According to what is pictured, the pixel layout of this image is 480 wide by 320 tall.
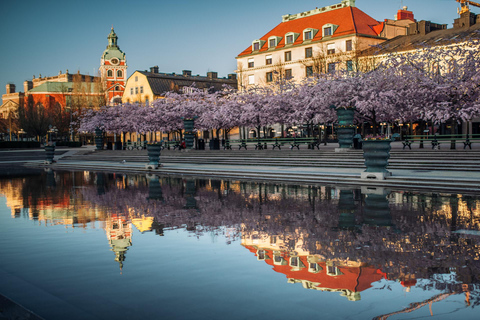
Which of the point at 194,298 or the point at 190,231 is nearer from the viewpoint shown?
the point at 194,298

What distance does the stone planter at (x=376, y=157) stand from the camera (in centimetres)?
1967

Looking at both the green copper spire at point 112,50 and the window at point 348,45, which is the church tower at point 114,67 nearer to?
the green copper spire at point 112,50

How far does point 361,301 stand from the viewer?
18.0 ft

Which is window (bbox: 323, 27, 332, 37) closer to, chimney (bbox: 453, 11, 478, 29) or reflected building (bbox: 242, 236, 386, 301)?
chimney (bbox: 453, 11, 478, 29)

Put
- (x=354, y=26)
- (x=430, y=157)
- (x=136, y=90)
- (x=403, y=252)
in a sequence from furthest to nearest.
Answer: (x=136, y=90), (x=354, y=26), (x=430, y=157), (x=403, y=252)

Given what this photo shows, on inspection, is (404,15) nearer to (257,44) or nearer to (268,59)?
(268,59)

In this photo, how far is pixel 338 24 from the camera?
6969cm

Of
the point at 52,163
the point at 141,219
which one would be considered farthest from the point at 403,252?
the point at 52,163

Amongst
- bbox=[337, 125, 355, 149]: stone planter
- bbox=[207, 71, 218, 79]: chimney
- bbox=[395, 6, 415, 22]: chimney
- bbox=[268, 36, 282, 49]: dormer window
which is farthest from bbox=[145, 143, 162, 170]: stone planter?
bbox=[207, 71, 218, 79]: chimney

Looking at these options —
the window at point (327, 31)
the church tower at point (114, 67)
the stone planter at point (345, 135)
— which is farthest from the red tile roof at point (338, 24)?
the church tower at point (114, 67)

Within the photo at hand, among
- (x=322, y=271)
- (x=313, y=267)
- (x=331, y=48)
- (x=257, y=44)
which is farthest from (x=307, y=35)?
(x=322, y=271)

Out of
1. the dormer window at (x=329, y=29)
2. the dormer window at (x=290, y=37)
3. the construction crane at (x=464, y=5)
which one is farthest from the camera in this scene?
the dormer window at (x=290, y=37)

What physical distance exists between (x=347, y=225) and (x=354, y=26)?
202 ft

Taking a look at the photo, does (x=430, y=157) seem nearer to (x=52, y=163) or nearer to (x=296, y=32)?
(x=52, y=163)
